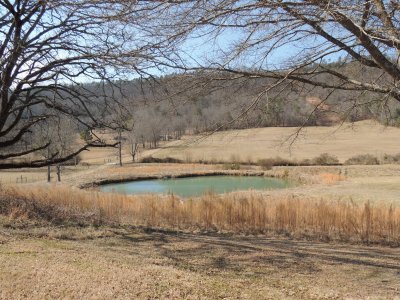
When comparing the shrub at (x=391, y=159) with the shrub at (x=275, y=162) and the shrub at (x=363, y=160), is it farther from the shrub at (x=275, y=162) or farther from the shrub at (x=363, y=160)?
the shrub at (x=275, y=162)

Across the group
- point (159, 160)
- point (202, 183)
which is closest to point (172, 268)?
point (202, 183)

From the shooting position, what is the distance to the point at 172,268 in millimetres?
5617

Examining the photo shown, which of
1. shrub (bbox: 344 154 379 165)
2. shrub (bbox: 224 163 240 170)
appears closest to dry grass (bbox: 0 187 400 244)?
shrub (bbox: 224 163 240 170)

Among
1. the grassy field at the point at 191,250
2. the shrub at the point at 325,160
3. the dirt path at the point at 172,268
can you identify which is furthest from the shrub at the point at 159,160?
the dirt path at the point at 172,268

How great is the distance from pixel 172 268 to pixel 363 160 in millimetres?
48154

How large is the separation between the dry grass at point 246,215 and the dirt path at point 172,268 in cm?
224

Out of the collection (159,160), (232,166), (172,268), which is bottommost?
(172,268)

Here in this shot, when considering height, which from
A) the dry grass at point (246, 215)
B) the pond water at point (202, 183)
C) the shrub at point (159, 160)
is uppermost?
the shrub at point (159, 160)

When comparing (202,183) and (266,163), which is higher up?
(266,163)

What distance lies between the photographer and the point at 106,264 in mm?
5422

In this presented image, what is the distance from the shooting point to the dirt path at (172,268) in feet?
14.8

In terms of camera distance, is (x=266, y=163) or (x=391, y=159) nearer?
(x=266, y=163)

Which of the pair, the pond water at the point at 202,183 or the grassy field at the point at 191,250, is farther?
the pond water at the point at 202,183

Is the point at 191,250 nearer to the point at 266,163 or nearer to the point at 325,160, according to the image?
the point at 266,163
